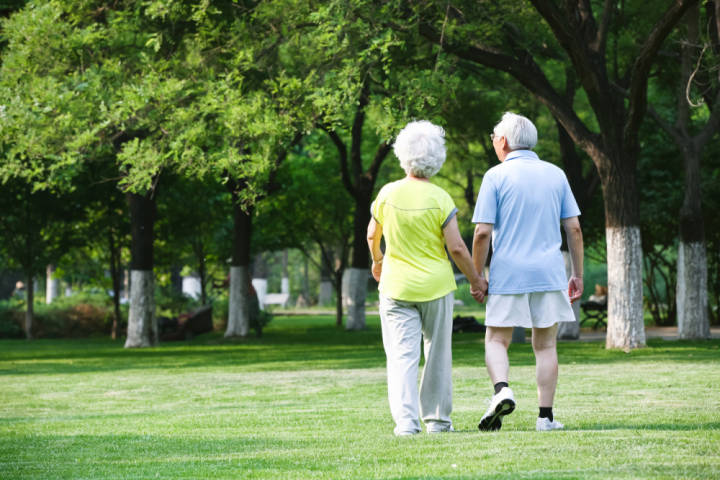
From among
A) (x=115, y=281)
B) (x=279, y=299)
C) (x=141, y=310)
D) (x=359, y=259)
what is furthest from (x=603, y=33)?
(x=279, y=299)

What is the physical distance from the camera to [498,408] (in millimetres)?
7137

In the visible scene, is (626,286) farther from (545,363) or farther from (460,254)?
(460,254)

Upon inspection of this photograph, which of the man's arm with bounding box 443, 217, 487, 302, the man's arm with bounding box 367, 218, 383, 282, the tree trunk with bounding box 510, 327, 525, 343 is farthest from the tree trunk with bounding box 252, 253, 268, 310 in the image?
the man's arm with bounding box 443, 217, 487, 302

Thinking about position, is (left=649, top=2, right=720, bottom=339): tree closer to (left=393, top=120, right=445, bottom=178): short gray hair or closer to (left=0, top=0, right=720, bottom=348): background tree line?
(left=0, top=0, right=720, bottom=348): background tree line

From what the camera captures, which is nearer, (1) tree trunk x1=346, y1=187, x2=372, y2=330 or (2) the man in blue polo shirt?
(2) the man in blue polo shirt

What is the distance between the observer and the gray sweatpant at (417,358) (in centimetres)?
731

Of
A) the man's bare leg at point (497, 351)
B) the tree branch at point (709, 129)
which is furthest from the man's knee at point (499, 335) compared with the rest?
the tree branch at point (709, 129)

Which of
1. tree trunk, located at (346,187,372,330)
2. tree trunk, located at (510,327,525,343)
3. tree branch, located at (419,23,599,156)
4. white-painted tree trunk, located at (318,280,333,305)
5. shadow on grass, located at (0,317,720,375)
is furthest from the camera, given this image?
white-painted tree trunk, located at (318,280,333,305)

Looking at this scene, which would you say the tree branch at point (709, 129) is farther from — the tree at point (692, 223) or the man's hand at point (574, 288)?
the man's hand at point (574, 288)

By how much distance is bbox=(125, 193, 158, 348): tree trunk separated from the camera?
1025 inches

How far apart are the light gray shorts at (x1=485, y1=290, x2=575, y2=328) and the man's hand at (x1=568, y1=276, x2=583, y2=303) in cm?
27

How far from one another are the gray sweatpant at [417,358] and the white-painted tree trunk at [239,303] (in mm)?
22134

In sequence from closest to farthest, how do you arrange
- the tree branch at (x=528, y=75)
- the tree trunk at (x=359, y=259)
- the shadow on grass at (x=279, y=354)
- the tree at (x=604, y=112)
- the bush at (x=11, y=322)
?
the shadow on grass at (x=279, y=354), the tree at (x=604, y=112), the tree branch at (x=528, y=75), the tree trunk at (x=359, y=259), the bush at (x=11, y=322)

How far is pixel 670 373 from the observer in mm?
13906
